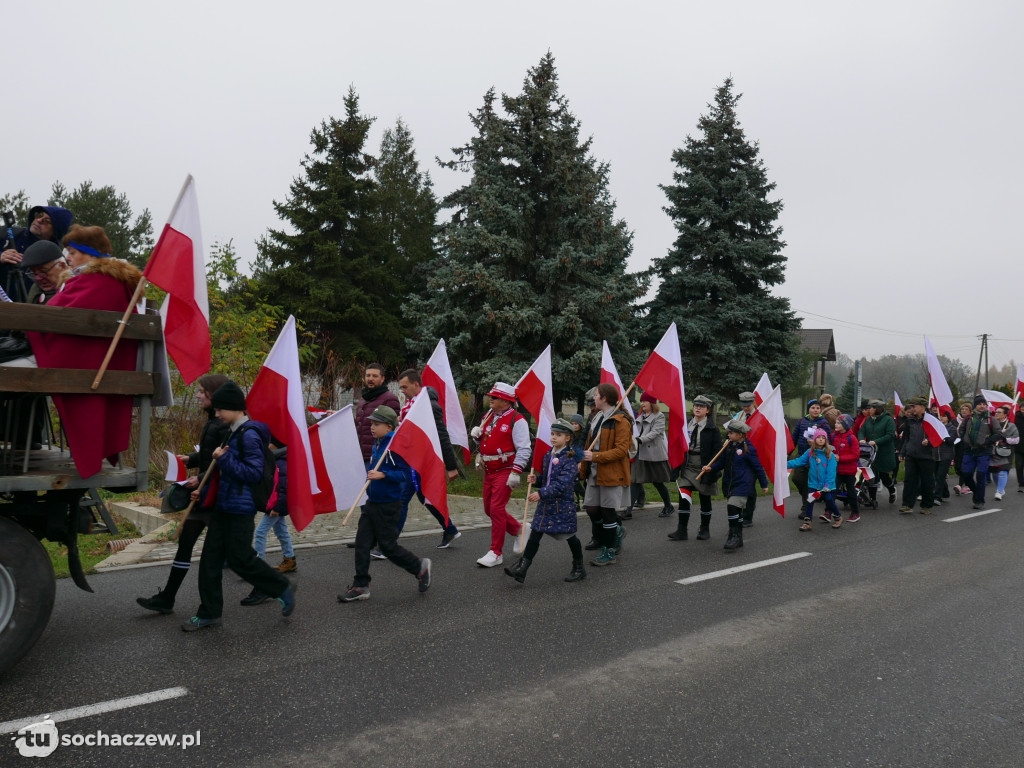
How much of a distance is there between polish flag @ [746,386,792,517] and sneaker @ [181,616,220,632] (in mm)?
6663

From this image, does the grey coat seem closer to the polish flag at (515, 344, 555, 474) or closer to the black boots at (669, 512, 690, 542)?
the black boots at (669, 512, 690, 542)

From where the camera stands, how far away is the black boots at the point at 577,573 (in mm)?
6777

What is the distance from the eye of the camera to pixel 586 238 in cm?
1927

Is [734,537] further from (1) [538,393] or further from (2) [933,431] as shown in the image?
(2) [933,431]

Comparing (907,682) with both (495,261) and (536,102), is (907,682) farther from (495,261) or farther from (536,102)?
(536,102)

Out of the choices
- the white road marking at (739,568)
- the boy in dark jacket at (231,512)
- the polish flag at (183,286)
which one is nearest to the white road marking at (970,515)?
the white road marking at (739,568)

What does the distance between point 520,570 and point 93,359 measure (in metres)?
3.82

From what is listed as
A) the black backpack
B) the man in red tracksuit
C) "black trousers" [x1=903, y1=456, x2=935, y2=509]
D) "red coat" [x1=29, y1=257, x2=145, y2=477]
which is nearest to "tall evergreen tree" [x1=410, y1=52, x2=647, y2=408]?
"black trousers" [x1=903, y1=456, x2=935, y2=509]

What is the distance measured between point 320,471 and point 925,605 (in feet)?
17.2

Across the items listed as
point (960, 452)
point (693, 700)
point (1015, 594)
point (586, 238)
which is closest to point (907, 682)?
point (693, 700)

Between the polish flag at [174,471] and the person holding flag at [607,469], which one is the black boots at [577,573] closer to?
the person holding flag at [607,469]

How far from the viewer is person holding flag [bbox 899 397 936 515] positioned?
1185 centimetres

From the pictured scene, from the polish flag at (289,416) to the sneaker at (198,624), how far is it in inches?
33.9

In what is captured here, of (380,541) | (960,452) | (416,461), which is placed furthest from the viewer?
(960,452)
